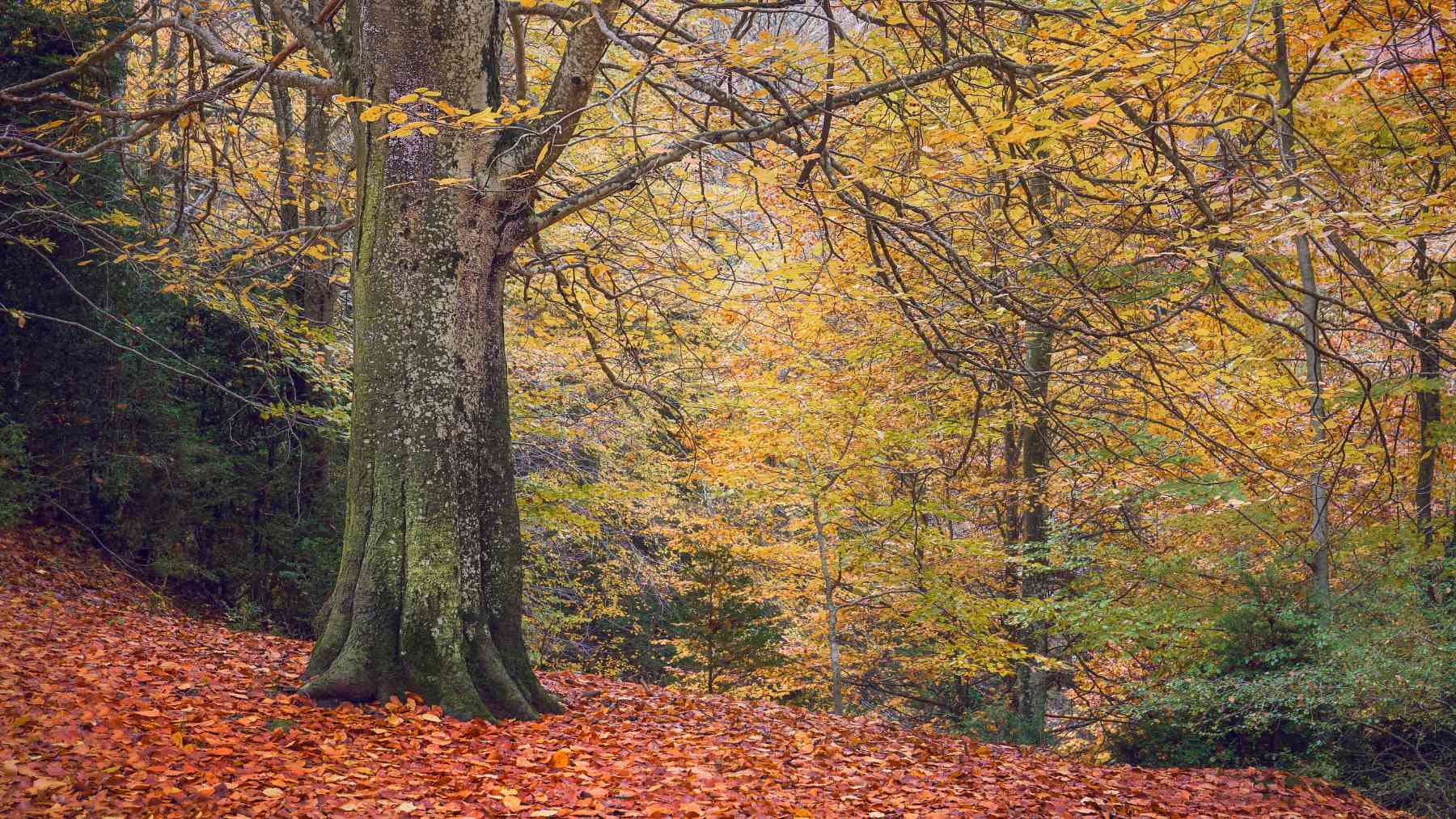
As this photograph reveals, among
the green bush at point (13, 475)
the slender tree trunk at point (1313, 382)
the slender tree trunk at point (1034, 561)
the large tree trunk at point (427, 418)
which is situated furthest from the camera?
the slender tree trunk at point (1034, 561)

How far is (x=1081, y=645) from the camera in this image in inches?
356

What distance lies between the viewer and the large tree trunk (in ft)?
15.5

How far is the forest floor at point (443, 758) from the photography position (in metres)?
3.32

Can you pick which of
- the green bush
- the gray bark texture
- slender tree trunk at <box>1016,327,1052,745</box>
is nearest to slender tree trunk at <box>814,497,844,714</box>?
slender tree trunk at <box>1016,327,1052,745</box>

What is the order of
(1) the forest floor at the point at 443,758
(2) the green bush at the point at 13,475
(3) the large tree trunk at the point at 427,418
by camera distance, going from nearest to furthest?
(1) the forest floor at the point at 443,758, (3) the large tree trunk at the point at 427,418, (2) the green bush at the point at 13,475

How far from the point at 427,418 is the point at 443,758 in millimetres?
1804

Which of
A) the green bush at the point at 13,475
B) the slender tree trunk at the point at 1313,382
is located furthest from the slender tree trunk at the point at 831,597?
the green bush at the point at 13,475

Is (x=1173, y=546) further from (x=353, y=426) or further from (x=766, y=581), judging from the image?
(x=353, y=426)

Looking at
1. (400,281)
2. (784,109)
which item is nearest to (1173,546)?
(784,109)

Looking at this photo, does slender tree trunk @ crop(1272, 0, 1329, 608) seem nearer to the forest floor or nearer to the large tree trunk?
the forest floor

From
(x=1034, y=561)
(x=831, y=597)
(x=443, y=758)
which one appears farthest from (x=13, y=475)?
(x=1034, y=561)

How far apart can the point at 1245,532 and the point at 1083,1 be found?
5.09 meters

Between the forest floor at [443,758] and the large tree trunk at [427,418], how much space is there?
0.33m

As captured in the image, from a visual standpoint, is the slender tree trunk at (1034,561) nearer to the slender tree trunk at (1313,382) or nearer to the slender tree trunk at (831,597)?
the slender tree trunk at (831,597)
